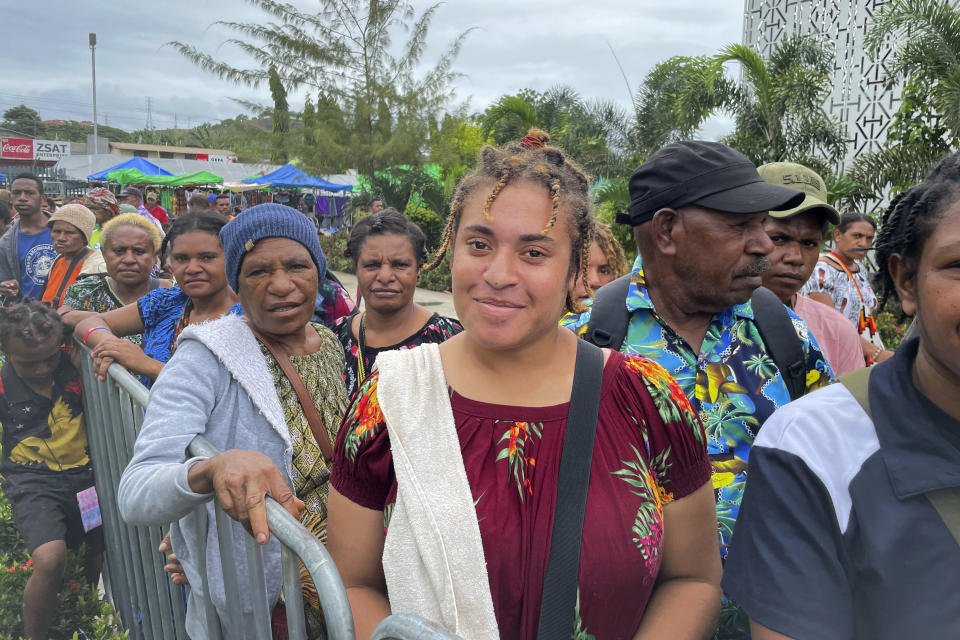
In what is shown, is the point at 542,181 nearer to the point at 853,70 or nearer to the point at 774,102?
the point at 774,102

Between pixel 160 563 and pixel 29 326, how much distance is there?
1577 millimetres

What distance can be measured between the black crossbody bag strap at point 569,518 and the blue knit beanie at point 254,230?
1236 millimetres

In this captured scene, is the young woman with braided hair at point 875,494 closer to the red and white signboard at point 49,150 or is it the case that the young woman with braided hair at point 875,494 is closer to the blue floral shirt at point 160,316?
the blue floral shirt at point 160,316

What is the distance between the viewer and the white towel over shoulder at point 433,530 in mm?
1351

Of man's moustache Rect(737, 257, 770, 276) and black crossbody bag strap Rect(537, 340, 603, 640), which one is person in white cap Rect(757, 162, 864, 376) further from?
black crossbody bag strap Rect(537, 340, 603, 640)

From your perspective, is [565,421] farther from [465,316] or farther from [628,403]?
[465,316]

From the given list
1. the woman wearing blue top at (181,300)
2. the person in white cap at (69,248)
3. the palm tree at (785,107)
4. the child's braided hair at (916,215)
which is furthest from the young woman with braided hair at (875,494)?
the palm tree at (785,107)

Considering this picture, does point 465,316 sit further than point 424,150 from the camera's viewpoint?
No

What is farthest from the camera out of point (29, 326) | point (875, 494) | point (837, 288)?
point (837, 288)

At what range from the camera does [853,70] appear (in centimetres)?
1309

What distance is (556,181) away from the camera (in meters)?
1.61

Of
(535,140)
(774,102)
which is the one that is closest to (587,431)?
(535,140)

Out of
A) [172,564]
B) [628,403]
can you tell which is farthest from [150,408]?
[628,403]

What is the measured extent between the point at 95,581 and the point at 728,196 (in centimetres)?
350
